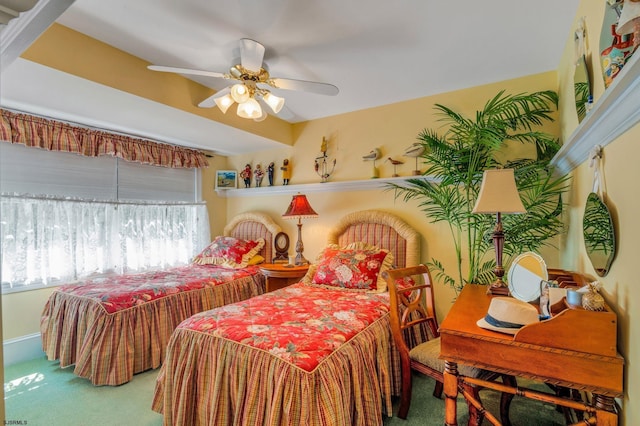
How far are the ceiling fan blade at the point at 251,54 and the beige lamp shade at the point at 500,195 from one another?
5.23 feet

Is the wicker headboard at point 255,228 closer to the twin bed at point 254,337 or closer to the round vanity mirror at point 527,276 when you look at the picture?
the twin bed at point 254,337

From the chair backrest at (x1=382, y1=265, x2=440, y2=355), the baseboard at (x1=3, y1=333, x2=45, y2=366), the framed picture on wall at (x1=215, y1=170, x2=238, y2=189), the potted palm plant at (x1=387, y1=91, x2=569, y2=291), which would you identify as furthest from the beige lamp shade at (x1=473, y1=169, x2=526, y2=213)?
the baseboard at (x1=3, y1=333, x2=45, y2=366)

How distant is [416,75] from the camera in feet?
8.39

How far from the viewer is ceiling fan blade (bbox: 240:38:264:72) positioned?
185 cm

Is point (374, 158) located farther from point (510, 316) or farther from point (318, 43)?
point (510, 316)

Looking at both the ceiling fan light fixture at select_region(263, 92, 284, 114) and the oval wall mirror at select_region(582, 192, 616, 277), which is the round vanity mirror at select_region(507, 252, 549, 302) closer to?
the oval wall mirror at select_region(582, 192, 616, 277)

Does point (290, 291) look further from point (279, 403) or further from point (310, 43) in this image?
point (310, 43)

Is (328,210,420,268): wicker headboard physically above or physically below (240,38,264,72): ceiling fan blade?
below

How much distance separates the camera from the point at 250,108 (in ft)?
7.13

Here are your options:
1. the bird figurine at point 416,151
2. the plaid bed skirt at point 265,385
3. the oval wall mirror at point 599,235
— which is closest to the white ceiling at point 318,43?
the bird figurine at point 416,151

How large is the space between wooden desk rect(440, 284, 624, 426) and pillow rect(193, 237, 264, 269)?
2739 mm

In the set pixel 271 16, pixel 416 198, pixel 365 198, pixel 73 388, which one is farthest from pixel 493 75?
pixel 73 388

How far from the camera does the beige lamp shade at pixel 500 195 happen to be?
1.72 metres

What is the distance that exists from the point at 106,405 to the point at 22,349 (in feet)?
4.53
